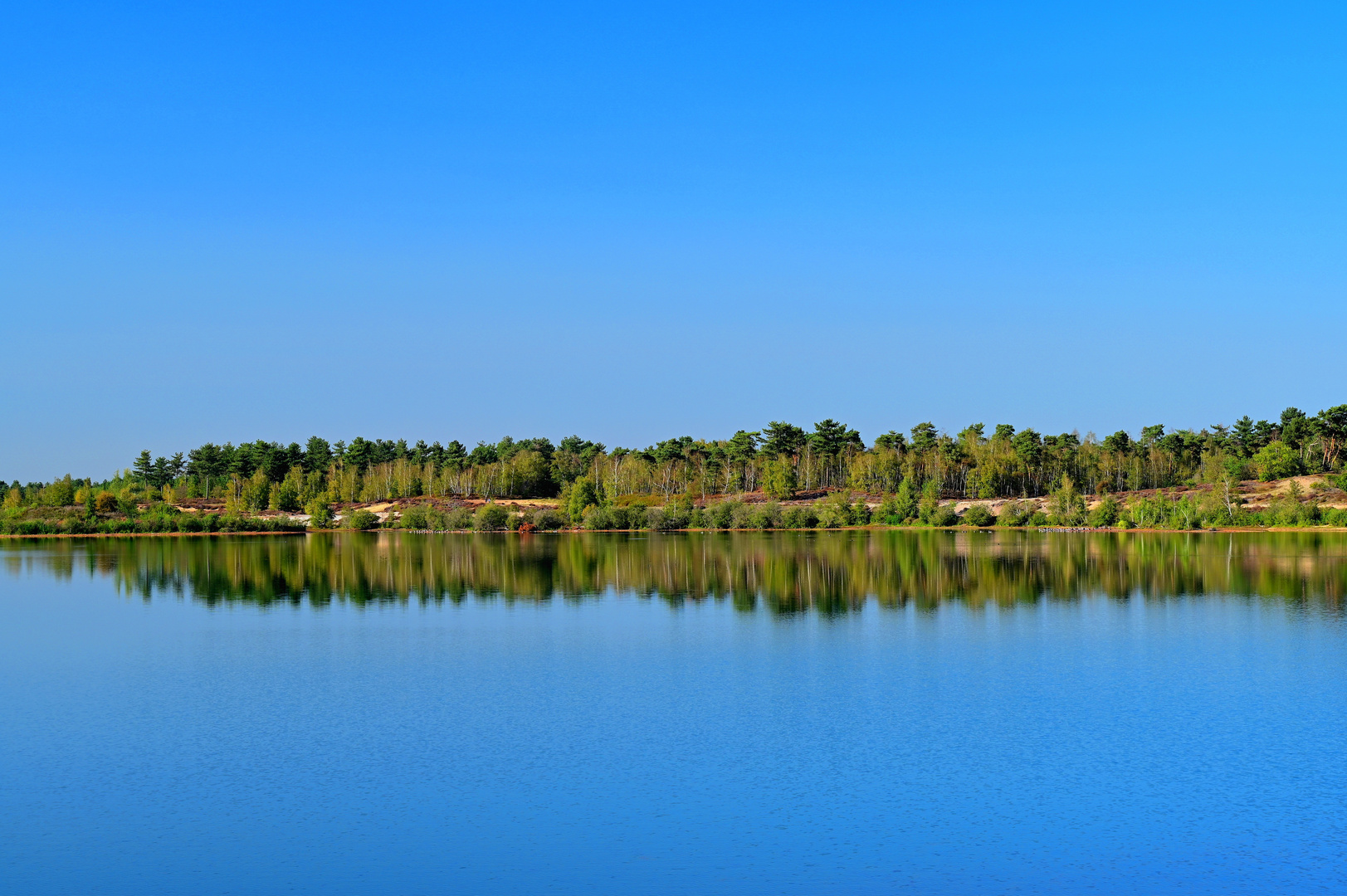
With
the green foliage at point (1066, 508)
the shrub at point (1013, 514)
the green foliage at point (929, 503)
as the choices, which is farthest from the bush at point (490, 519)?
the green foliage at point (1066, 508)

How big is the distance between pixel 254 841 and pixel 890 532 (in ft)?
311

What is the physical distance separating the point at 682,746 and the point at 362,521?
365ft

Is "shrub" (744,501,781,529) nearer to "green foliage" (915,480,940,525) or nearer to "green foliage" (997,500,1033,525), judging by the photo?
"green foliage" (915,480,940,525)

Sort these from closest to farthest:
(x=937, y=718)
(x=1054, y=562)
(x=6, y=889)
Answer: (x=6, y=889)
(x=937, y=718)
(x=1054, y=562)

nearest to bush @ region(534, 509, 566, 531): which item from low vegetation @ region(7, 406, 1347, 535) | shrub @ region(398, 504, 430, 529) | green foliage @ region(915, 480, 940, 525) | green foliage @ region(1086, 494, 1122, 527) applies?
low vegetation @ region(7, 406, 1347, 535)

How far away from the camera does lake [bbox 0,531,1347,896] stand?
15.6 m

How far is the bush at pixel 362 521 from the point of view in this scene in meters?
127

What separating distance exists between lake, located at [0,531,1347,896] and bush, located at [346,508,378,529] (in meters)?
79.9

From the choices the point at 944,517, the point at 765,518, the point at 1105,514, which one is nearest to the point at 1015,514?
the point at 944,517

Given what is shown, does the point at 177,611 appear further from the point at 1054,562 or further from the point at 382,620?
the point at 1054,562

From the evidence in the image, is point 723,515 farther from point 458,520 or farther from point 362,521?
point 362,521

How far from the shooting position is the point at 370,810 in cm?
1789

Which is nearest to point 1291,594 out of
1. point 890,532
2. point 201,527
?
point 890,532

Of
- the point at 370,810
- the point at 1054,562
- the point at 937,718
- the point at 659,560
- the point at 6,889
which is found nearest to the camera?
the point at 6,889
